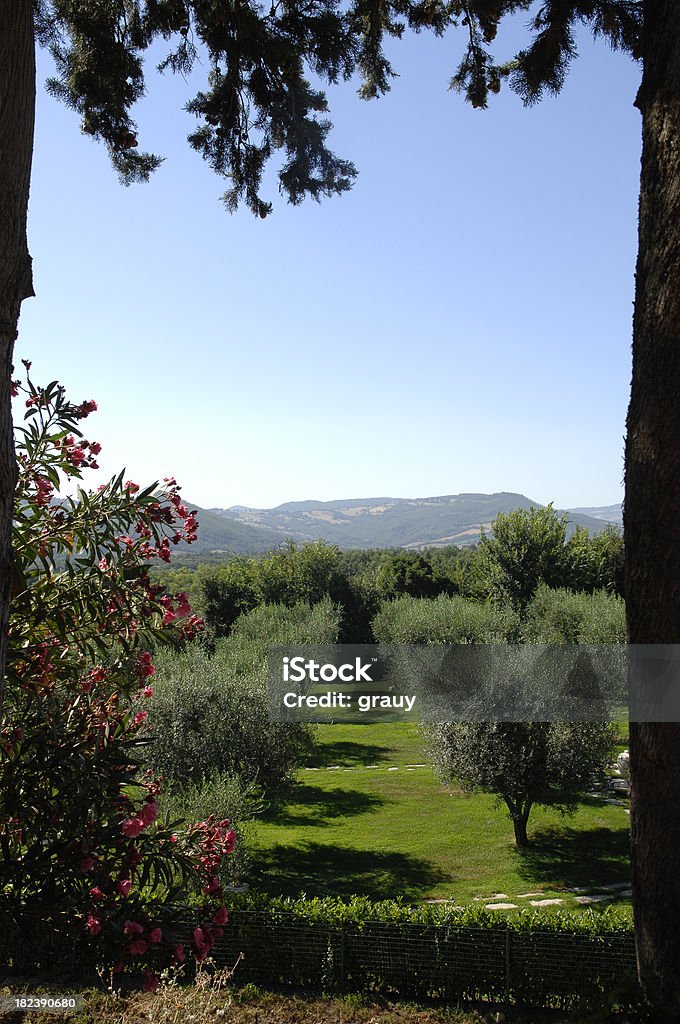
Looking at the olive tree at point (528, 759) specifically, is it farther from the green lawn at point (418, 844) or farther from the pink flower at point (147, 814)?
the pink flower at point (147, 814)

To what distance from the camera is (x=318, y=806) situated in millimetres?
17328

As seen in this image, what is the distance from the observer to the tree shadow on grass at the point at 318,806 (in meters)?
16.4

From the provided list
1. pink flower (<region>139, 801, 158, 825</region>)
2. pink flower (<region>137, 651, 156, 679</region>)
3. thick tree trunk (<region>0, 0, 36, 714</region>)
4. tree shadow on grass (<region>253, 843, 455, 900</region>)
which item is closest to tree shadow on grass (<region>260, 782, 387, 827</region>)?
tree shadow on grass (<region>253, 843, 455, 900</region>)

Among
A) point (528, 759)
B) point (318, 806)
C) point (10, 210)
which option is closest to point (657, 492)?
point (10, 210)

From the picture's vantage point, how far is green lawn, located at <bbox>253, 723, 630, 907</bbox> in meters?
12.2

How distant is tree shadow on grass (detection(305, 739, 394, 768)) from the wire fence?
12805mm

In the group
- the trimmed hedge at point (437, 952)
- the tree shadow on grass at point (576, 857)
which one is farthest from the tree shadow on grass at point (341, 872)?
the trimmed hedge at point (437, 952)

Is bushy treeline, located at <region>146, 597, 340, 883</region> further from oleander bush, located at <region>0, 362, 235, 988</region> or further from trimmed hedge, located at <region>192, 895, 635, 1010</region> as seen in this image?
oleander bush, located at <region>0, 362, 235, 988</region>

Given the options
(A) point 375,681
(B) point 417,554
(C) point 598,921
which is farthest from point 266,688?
(B) point 417,554

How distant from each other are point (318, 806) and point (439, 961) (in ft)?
31.4

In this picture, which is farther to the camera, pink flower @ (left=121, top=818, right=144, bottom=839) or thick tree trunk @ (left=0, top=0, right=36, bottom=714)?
pink flower @ (left=121, top=818, right=144, bottom=839)

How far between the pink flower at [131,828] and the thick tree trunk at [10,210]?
3.42 ft

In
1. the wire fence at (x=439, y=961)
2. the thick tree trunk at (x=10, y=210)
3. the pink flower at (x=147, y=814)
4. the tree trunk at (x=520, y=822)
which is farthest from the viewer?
the tree trunk at (x=520, y=822)

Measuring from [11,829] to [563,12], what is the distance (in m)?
7.12
